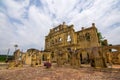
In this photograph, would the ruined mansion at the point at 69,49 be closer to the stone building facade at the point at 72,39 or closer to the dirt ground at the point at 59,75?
the stone building facade at the point at 72,39

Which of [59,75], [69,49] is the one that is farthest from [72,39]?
[59,75]

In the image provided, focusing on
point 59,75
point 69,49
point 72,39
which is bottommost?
point 59,75

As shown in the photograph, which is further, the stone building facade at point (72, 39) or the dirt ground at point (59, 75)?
the stone building facade at point (72, 39)

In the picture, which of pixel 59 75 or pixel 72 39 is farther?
pixel 72 39

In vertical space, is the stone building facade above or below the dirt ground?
above

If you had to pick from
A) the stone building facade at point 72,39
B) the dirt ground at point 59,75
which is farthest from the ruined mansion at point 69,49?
the dirt ground at point 59,75

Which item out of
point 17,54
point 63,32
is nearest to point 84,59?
point 63,32

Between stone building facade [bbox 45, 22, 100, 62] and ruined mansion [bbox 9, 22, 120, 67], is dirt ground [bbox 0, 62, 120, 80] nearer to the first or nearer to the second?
ruined mansion [bbox 9, 22, 120, 67]

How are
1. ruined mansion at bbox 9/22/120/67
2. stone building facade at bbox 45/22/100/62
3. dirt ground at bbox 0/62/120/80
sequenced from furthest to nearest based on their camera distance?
stone building facade at bbox 45/22/100/62 < ruined mansion at bbox 9/22/120/67 < dirt ground at bbox 0/62/120/80

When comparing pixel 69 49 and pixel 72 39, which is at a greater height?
pixel 72 39

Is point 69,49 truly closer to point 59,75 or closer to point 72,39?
point 72,39

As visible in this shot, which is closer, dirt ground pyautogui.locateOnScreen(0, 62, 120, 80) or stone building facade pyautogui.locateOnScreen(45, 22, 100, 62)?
dirt ground pyautogui.locateOnScreen(0, 62, 120, 80)

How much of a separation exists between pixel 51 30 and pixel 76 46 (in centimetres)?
1202

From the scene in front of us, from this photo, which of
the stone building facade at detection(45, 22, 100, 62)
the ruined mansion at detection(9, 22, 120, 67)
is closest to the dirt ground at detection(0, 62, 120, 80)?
the ruined mansion at detection(9, 22, 120, 67)
